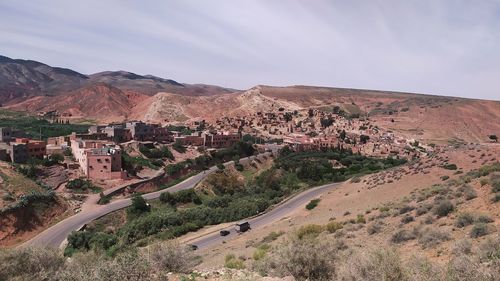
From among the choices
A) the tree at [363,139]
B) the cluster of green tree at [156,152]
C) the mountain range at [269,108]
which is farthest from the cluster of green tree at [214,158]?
the mountain range at [269,108]

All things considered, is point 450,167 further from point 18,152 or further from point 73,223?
point 18,152

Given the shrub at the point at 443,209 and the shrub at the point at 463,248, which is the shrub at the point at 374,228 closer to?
the shrub at the point at 443,209

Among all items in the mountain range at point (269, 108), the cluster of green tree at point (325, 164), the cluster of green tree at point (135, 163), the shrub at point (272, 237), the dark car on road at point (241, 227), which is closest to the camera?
the shrub at point (272, 237)

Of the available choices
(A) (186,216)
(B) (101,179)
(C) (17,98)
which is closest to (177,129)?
(B) (101,179)

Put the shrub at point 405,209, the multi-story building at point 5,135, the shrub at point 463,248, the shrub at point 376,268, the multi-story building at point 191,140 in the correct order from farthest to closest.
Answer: the multi-story building at point 191,140
the multi-story building at point 5,135
the shrub at point 405,209
the shrub at point 463,248
the shrub at point 376,268

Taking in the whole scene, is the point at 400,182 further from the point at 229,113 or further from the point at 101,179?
the point at 229,113

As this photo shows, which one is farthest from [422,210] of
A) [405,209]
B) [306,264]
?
[306,264]

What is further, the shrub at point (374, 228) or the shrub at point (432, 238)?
the shrub at point (374, 228)
